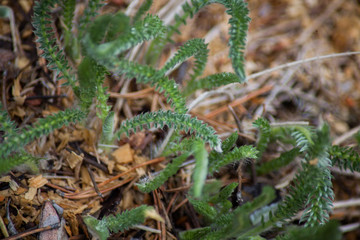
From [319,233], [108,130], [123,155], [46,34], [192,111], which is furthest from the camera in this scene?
[192,111]

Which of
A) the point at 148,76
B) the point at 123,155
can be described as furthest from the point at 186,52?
the point at 123,155

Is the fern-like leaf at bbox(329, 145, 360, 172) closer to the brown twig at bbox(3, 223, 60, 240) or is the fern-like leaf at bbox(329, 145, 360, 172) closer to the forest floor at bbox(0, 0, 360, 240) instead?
the forest floor at bbox(0, 0, 360, 240)

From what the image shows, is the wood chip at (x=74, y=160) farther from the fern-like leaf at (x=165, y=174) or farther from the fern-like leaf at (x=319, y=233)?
the fern-like leaf at (x=319, y=233)

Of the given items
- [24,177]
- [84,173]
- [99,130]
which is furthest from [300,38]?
[24,177]

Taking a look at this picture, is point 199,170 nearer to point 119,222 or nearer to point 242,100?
point 119,222

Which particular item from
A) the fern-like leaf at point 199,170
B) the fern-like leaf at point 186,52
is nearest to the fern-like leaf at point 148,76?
the fern-like leaf at point 186,52

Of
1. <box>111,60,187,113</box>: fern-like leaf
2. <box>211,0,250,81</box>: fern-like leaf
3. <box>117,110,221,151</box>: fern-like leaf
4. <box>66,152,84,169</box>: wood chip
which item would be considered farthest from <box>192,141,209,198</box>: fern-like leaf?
<box>66,152,84,169</box>: wood chip
